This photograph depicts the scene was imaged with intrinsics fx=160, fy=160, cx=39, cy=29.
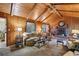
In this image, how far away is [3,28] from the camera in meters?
3.18

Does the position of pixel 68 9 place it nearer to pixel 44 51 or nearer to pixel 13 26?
pixel 44 51

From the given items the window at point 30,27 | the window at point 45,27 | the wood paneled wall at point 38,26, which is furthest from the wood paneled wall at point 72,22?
the window at point 30,27

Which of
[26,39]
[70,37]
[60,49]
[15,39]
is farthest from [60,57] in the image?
[15,39]

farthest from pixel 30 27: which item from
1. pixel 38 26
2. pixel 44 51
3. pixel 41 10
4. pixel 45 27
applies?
pixel 44 51

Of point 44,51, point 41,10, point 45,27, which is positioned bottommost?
point 44,51

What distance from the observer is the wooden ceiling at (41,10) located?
3150mm

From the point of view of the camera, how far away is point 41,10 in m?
3.19

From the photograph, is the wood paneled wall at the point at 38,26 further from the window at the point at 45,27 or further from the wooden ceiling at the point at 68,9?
the wooden ceiling at the point at 68,9

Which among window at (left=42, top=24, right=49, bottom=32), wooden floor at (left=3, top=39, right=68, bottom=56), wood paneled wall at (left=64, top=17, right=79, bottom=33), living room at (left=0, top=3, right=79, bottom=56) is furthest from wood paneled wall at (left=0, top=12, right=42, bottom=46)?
wood paneled wall at (left=64, top=17, right=79, bottom=33)

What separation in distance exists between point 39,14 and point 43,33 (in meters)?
0.39

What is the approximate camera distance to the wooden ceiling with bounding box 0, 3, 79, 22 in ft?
10.3

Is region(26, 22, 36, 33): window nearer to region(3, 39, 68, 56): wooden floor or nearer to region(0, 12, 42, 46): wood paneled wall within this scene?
region(0, 12, 42, 46): wood paneled wall

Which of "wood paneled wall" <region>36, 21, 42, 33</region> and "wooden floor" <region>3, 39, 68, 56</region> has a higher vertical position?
"wood paneled wall" <region>36, 21, 42, 33</region>

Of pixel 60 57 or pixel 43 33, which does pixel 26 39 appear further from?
pixel 60 57
